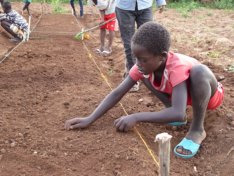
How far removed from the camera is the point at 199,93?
2.77m

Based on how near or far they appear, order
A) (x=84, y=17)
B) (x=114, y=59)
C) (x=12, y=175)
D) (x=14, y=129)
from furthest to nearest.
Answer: (x=84, y=17) < (x=114, y=59) < (x=14, y=129) < (x=12, y=175)

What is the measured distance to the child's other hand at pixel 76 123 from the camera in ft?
10.0

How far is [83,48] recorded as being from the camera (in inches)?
261

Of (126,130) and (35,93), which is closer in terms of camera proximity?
(126,130)

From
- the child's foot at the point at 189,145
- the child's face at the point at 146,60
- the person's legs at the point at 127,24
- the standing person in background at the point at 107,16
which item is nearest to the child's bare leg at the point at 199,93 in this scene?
the child's foot at the point at 189,145

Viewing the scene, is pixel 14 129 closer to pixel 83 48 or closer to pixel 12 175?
pixel 12 175

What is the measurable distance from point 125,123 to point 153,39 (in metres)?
0.67

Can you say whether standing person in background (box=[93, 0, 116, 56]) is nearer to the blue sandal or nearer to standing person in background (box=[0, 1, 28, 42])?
standing person in background (box=[0, 1, 28, 42])

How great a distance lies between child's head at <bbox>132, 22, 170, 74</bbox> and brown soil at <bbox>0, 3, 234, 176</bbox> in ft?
2.06

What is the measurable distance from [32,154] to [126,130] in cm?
74

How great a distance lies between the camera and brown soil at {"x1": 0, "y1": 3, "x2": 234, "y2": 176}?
8.65 ft

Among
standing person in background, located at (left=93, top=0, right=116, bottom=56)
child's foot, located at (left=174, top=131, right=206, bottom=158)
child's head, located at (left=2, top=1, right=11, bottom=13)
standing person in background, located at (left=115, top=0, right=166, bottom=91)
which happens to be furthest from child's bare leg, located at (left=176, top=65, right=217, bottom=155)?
child's head, located at (left=2, top=1, right=11, bottom=13)

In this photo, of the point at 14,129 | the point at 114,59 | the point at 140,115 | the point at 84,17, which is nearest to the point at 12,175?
the point at 14,129

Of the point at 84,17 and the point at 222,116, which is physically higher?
the point at 222,116
